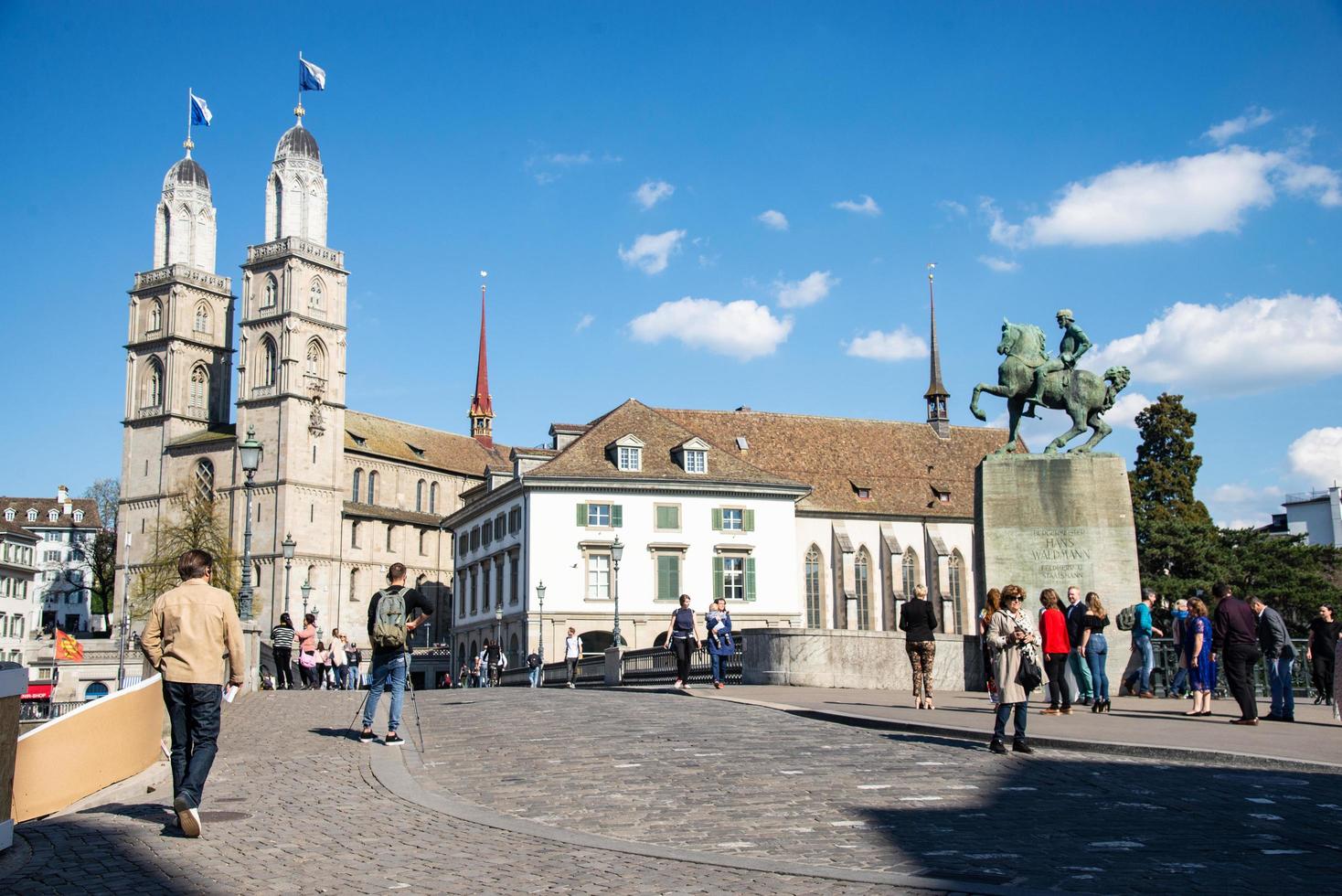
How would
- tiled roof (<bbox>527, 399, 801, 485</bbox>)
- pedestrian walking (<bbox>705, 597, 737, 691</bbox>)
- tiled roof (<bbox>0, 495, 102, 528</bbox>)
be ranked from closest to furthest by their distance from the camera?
pedestrian walking (<bbox>705, 597, 737, 691</bbox>)
tiled roof (<bbox>527, 399, 801, 485</bbox>)
tiled roof (<bbox>0, 495, 102, 528</bbox>)

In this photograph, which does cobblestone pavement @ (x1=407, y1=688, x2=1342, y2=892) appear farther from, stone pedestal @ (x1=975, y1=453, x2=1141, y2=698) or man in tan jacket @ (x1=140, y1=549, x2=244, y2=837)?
stone pedestal @ (x1=975, y1=453, x2=1141, y2=698)

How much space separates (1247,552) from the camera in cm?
5700

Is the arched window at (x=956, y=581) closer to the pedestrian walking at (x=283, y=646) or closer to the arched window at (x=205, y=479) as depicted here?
the pedestrian walking at (x=283, y=646)

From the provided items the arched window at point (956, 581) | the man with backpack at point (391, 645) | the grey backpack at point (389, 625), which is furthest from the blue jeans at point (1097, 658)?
the arched window at point (956, 581)

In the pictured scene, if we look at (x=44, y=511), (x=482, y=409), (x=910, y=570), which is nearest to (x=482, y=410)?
(x=482, y=409)

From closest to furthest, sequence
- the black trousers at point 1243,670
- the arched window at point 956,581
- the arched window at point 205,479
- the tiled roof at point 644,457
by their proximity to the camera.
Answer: the black trousers at point 1243,670, the tiled roof at point 644,457, the arched window at point 956,581, the arched window at point 205,479

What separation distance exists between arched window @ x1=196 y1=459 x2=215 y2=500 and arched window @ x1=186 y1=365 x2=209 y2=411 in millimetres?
6446

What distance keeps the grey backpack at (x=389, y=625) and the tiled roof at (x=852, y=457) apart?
5576 centimetres

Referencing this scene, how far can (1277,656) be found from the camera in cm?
1767

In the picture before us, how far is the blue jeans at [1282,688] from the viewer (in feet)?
57.7

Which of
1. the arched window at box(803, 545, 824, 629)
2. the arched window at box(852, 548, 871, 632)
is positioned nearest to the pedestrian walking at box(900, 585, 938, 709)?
the arched window at box(803, 545, 824, 629)

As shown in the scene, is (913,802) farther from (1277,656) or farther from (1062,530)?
(1062,530)

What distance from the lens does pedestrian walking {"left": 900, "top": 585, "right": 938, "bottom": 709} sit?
18.2 metres

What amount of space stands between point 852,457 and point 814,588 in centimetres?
983
